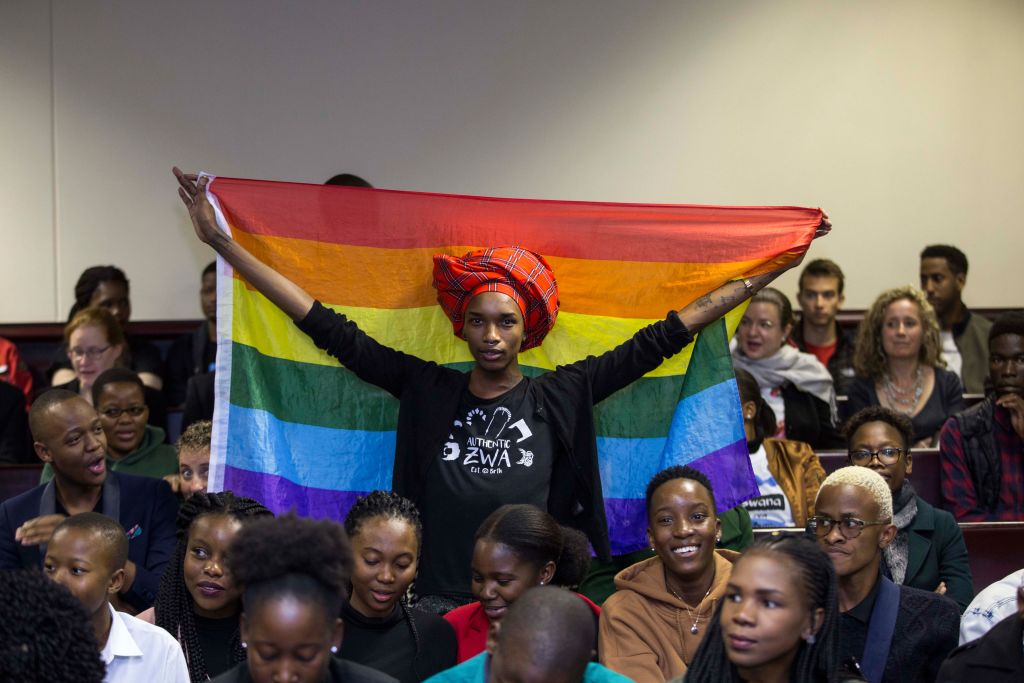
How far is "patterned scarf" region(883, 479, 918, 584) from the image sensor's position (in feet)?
12.1

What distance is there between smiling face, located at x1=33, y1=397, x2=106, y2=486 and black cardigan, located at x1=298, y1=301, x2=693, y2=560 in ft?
2.39

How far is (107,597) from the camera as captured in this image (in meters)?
3.02

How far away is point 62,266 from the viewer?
6332 mm

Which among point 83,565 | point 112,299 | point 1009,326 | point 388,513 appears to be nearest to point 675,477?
point 388,513

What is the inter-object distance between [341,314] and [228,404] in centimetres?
46

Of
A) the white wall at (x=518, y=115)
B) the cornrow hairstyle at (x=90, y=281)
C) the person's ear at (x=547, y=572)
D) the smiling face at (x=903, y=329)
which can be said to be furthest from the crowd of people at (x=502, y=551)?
the white wall at (x=518, y=115)

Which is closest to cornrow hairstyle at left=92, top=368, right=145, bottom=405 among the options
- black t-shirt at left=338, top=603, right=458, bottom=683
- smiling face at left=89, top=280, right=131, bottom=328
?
smiling face at left=89, top=280, right=131, bottom=328

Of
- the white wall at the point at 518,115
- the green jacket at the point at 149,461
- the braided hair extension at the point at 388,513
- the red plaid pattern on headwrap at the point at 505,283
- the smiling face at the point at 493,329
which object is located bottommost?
the braided hair extension at the point at 388,513

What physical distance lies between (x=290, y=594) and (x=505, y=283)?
5.04ft

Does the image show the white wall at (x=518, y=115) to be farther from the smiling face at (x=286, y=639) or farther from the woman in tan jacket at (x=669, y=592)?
the smiling face at (x=286, y=639)

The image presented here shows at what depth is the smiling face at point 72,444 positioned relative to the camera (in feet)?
12.1

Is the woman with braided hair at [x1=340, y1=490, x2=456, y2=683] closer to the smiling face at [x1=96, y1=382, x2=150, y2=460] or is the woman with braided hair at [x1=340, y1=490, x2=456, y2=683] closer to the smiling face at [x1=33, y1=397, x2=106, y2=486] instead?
the smiling face at [x1=33, y1=397, x2=106, y2=486]

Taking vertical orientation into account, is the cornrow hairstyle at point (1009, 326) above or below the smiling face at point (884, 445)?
above

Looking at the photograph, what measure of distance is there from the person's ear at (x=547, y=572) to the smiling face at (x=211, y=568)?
0.77 m
